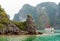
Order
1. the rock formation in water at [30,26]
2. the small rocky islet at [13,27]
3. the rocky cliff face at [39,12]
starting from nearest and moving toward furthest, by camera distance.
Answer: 1. the small rocky islet at [13,27]
2. the rock formation in water at [30,26]
3. the rocky cliff face at [39,12]

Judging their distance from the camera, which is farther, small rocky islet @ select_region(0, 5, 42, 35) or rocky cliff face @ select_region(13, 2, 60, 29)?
rocky cliff face @ select_region(13, 2, 60, 29)

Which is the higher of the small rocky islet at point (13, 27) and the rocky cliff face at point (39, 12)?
the rocky cliff face at point (39, 12)

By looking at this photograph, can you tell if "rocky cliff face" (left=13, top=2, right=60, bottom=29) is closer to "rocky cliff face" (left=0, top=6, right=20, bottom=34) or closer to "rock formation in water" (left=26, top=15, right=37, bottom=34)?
"rock formation in water" (left=26, top=15, right=37, bottom=34)

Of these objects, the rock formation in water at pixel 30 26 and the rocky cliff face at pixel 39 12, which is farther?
the rocky cliff face at pixel 39 12

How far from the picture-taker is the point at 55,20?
414ft

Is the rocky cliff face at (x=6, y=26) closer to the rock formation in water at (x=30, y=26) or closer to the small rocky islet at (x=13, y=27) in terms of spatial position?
the small rocky islet at (x=13, y=27)

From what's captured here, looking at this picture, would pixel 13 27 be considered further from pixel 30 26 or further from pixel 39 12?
pixel 39 12

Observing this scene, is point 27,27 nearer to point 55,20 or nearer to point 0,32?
point 0,32

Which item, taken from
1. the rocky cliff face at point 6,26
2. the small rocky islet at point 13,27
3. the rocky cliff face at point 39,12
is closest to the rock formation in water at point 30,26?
the small rocky islet at point 13,27

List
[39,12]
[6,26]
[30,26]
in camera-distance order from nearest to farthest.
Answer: [6,26] → [30,26] → [39,12]

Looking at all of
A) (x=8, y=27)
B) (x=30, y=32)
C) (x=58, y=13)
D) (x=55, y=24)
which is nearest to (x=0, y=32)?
(x=8, y=27)

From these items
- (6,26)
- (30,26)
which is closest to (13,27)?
(6,26)

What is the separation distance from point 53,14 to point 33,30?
279 feet

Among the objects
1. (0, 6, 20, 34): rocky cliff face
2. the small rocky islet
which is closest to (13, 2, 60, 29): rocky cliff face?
the small rocky islet
